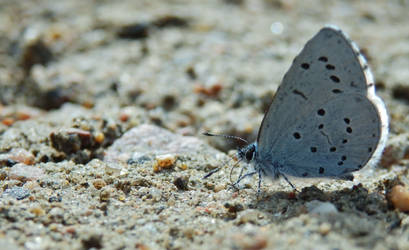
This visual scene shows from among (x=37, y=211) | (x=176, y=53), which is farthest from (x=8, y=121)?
(x=176, y=53)

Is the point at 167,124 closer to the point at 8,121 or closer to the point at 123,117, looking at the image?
the point at 123,117

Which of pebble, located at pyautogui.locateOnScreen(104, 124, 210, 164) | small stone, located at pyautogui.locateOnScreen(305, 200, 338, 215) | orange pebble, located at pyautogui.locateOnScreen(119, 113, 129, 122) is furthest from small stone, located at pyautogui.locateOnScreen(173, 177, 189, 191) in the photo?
orange pebble, located at pyautogui.locateOnScreen(119, 113, 129, 122)

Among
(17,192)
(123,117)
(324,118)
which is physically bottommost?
(17,192)

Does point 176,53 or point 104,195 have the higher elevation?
point 176,53

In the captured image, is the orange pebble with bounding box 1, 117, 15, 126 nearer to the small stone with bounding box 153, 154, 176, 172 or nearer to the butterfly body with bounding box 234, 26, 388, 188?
the small stone with bounding box 153, 154, 176, 172

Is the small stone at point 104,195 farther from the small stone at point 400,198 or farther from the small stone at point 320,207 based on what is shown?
the small stone at point 400,198

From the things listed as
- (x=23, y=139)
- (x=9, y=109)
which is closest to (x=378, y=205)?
→ (x=23, y=139)

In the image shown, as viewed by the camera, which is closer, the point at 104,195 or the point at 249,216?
the point at 249,216
